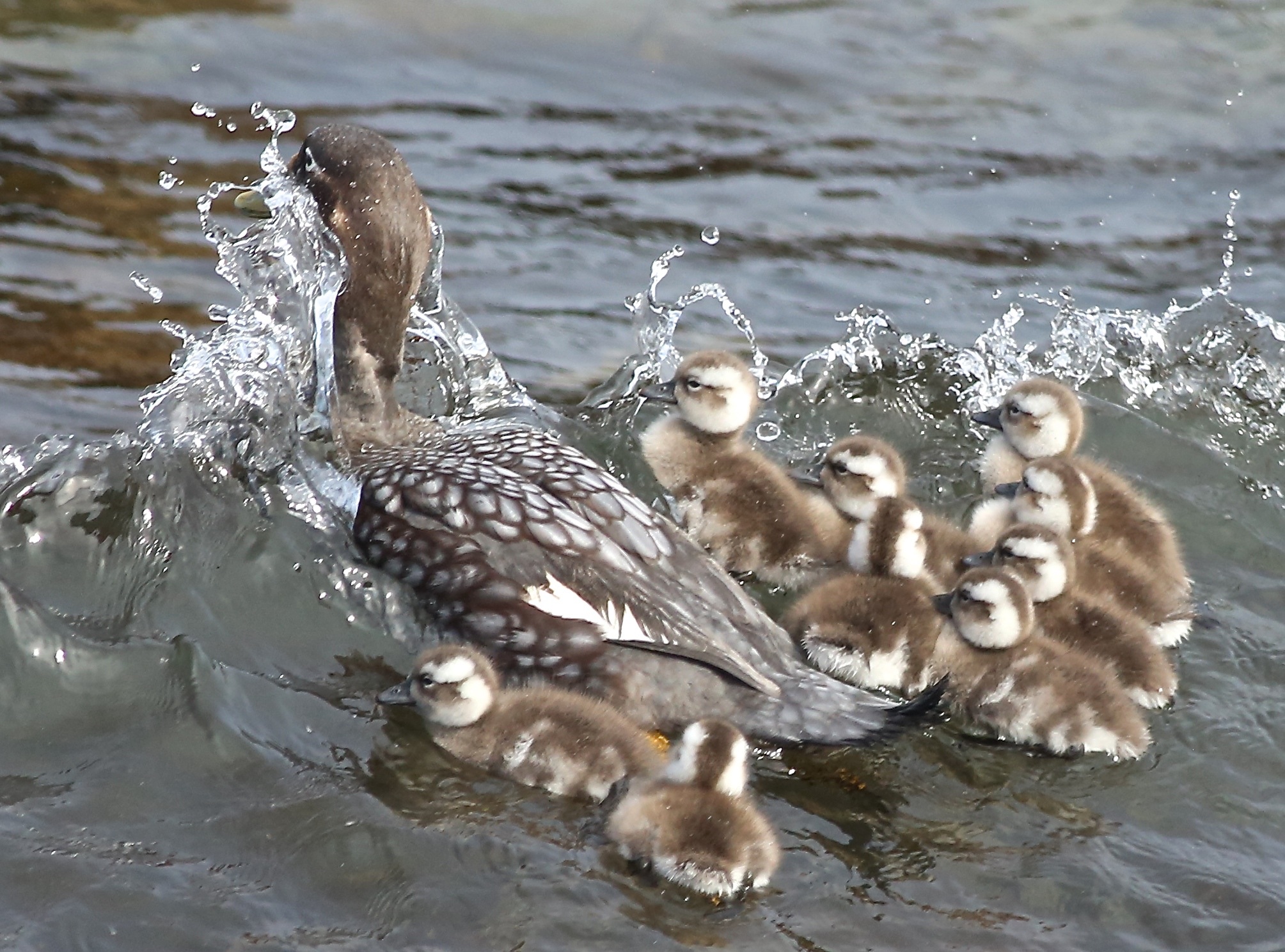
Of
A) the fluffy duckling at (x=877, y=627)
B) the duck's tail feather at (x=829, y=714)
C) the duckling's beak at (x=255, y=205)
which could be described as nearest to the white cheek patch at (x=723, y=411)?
the fluffy duckling at (x=877, y=627)

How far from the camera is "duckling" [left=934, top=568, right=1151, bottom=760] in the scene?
17.4ft

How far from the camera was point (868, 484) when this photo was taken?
641cm

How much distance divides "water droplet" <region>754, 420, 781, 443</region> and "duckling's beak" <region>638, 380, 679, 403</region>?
28.1 inches

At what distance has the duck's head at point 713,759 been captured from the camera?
4.71 metres

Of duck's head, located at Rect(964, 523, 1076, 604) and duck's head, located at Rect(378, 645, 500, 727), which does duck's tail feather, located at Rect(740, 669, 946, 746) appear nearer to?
duck's head, located at Rect(964, 523, 1076, 604)

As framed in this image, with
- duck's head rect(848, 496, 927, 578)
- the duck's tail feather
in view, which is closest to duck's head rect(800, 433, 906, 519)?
duck's head rect(848, 496, 927, 578)

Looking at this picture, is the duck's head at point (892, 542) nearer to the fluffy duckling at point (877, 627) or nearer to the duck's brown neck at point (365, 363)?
the fluffy duckling at point (877, 627)

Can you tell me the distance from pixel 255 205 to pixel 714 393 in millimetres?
2084

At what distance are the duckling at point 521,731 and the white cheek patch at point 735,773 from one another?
0.35 meters

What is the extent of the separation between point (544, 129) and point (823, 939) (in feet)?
25.8

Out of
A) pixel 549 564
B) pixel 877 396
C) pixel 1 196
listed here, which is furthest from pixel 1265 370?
pixel 1 196

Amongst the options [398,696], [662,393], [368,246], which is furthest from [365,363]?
[398,696]

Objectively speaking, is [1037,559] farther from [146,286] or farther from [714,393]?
[146,286]

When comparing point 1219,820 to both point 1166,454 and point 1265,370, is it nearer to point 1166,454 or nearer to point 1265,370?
point 1166,454
